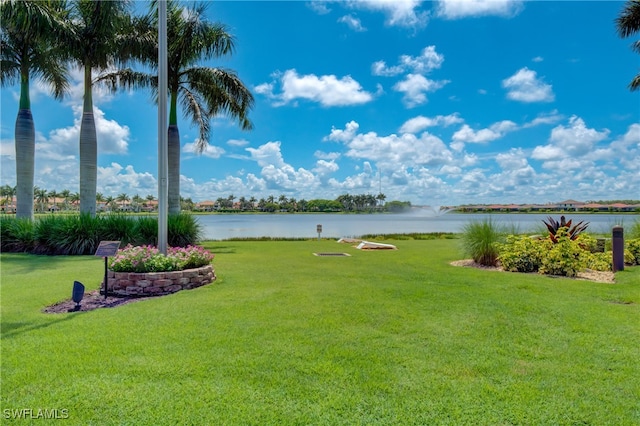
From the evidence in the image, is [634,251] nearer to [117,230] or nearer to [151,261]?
[151,261]

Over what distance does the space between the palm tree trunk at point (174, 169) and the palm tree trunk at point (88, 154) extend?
2.71 metres

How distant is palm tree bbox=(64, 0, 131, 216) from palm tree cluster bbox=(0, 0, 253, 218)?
3 cm

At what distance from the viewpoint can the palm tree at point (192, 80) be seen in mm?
15156

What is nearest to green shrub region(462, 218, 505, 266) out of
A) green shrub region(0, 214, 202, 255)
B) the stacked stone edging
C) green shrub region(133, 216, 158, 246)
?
the stacked stone edging

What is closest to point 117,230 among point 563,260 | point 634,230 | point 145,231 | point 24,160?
point 145,231

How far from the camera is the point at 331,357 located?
3.83 meters

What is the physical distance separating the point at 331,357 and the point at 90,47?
1609 centimetres

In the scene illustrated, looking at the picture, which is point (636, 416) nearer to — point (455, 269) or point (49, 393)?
point (49, 393)

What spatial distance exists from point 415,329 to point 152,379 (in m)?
3.00

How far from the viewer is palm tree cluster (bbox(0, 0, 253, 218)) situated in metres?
14.1

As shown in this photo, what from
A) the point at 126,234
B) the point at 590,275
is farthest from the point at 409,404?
the point at 126,234

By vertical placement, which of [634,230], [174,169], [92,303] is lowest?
[92,303]

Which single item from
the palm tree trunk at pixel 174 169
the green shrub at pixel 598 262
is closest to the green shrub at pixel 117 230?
the palm tree trunk at pixel 174 169

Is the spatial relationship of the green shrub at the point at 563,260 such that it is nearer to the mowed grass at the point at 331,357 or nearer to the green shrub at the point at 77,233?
the mowed grass at the point at 331,357
